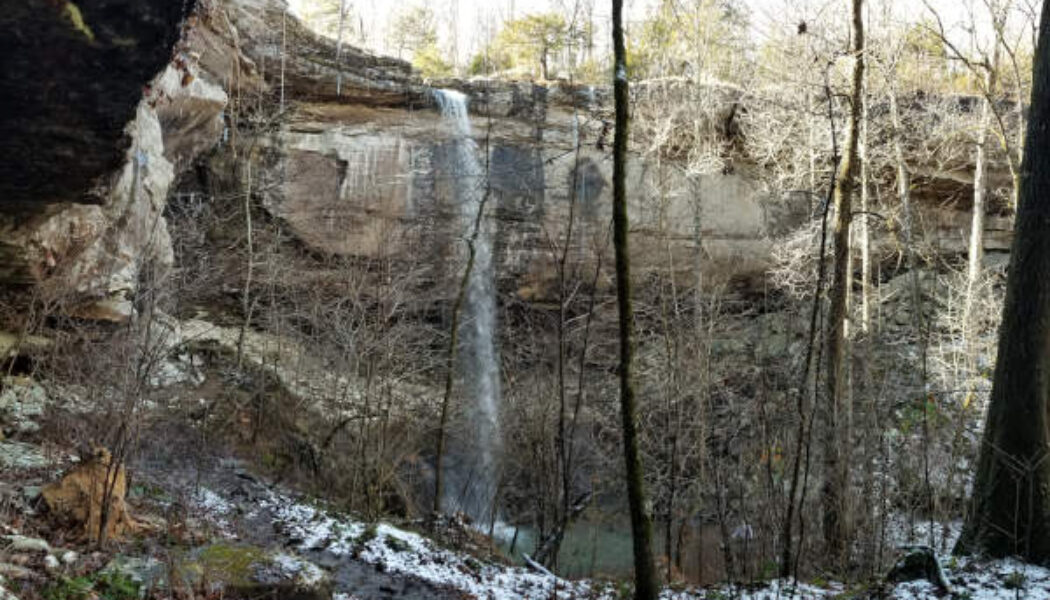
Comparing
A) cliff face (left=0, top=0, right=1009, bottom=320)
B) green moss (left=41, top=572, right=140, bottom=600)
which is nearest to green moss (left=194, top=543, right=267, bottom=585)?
green moss (left=41, top=572, right=140, bottom=600)

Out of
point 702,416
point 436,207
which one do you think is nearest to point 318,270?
point 436,207

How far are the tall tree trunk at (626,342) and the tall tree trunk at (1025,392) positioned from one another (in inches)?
124

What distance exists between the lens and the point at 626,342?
611cm

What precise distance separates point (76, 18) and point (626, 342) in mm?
4356

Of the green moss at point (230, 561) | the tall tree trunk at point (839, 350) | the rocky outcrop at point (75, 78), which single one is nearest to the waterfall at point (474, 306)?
the tall tree trunk at point (839, 350)

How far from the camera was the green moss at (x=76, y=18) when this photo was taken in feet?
15.8

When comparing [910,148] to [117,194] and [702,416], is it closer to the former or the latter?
[702,416]

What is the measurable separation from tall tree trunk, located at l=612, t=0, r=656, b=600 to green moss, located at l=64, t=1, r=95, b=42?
3638mm

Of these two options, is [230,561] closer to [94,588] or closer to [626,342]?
[94,588]

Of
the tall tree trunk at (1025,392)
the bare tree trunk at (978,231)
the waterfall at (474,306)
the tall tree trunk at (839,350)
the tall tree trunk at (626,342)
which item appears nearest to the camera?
the tall tree trunk at (626,342)

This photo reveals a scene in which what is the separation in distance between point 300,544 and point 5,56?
5.45 m

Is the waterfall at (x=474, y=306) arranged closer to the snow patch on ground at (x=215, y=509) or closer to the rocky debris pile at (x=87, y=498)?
the snow patch on ground at (x=215, y=509)

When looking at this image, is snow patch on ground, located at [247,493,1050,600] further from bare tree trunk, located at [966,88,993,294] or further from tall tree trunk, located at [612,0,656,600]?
bare tree trunk, located at [966,88,993,294]

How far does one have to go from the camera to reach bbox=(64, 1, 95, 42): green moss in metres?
4.81
